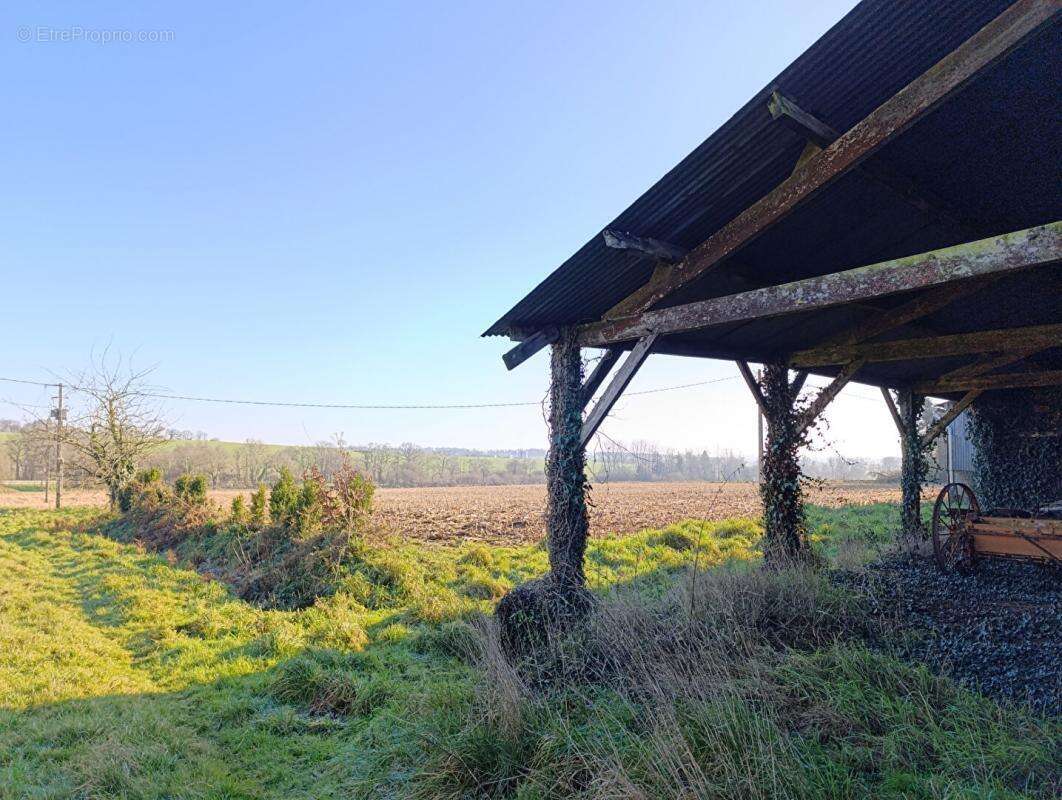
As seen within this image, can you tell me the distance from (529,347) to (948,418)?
812cm

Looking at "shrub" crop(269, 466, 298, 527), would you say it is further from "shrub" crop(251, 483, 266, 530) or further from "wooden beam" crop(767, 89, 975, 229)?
"wooden beam" crop(767, 89, 975, 229)

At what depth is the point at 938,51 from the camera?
3.46 metres

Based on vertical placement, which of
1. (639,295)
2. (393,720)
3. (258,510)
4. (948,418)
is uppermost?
(639,295)

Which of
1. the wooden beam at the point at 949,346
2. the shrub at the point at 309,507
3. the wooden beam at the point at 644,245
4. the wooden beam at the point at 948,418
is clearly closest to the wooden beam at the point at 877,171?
the wooden beam at the point at 644,245

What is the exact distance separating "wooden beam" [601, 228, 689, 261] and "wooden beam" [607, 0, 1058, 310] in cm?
13

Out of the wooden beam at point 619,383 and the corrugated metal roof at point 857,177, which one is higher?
the corrugated metal roof at point 857,177

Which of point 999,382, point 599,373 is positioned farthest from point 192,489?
point 999,382

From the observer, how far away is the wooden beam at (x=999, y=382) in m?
8.78

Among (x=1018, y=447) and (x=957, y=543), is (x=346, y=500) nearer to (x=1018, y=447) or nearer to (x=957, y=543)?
(x=957, y=543)

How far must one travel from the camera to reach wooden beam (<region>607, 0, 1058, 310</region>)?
3.04 m

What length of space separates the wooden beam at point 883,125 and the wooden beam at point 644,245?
0.43 feet

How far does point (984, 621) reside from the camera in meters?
5.12

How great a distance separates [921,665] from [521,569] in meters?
6.98

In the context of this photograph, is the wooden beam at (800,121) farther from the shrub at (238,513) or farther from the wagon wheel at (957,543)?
the shrub at (238,513)
